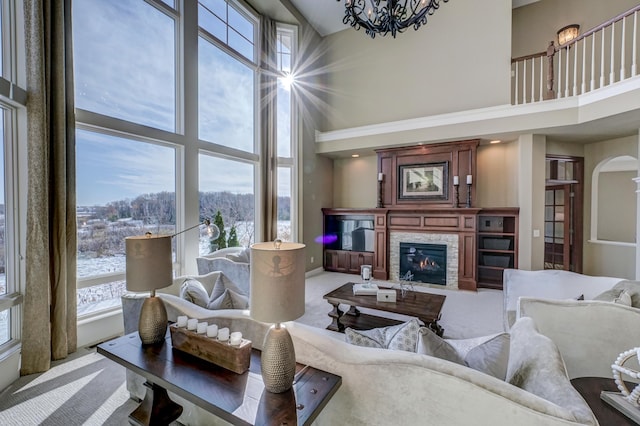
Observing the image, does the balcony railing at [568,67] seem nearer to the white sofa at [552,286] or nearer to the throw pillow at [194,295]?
the white sofa at [552,286]

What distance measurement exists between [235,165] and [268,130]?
0.98 m

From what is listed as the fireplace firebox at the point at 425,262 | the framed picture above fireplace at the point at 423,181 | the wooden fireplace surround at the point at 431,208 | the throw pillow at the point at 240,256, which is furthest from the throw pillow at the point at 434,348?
the framed picture above fireplace at the point at 423,181

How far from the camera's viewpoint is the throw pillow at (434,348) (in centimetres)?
129

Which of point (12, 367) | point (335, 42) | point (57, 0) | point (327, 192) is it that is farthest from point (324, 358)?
point (335, 42)

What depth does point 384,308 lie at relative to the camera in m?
3.14

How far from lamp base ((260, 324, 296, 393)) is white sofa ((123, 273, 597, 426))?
0.64ft

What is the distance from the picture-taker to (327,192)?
274 inches

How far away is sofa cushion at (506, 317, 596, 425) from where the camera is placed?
36.3 inches

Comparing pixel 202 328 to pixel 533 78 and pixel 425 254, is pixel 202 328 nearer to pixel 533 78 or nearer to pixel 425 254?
pixel 425 254

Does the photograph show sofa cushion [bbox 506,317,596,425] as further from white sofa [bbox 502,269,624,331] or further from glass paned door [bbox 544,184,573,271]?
glass paned door [bbox 544,184,573,271]

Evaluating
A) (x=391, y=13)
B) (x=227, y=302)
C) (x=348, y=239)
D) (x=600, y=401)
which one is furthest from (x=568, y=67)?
(x=227, y=302)

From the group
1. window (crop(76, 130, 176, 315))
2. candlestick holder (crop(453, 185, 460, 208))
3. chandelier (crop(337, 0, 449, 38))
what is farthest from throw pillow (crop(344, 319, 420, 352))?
candlestick holder (crop(453, 185, 460, 208))

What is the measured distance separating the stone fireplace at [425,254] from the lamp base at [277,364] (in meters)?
4.97

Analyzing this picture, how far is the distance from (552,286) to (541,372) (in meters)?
3.00
